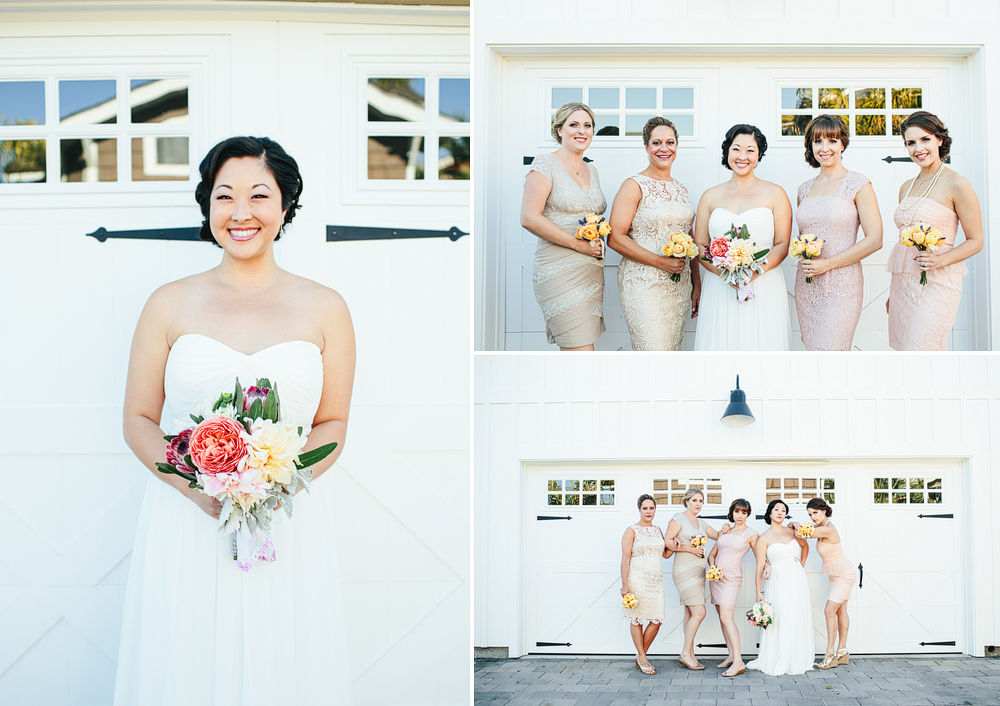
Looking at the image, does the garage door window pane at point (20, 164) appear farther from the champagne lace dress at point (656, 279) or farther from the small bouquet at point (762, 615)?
the small bouquet at point (762, 615)

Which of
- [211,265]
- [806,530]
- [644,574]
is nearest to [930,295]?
[806,530]

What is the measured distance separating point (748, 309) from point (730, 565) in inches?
101

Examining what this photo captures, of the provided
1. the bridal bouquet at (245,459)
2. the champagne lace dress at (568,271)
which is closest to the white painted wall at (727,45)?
the champagne lace dress at (568,271)

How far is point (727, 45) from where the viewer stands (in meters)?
4.34

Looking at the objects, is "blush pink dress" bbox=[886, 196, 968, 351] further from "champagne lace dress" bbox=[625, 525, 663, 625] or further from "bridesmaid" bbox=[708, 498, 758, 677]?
"champagne lace dress" bbox=[625, 525, 663, 625]

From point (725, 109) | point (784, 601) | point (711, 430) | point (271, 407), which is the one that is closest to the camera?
point (271, 407)

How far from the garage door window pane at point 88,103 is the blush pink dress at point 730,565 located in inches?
192

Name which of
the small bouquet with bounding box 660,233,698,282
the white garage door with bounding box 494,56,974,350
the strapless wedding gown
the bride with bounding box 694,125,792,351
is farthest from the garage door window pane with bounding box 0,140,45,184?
the bride with bounding box 694,125,792,351

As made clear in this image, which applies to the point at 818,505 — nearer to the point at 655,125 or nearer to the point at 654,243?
the point at 654,243

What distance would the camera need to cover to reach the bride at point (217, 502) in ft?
9.16

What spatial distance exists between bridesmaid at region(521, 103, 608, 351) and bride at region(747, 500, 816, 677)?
2.72 meters

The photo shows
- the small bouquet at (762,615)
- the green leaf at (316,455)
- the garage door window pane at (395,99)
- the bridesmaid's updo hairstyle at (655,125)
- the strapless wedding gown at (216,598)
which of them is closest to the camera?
the green leaf at (316,455)

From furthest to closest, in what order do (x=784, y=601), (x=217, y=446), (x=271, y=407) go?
(x=784, y=601)
(x=271, y=407)
(x=217, y=446)

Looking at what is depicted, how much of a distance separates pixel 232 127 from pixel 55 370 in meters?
1.49
